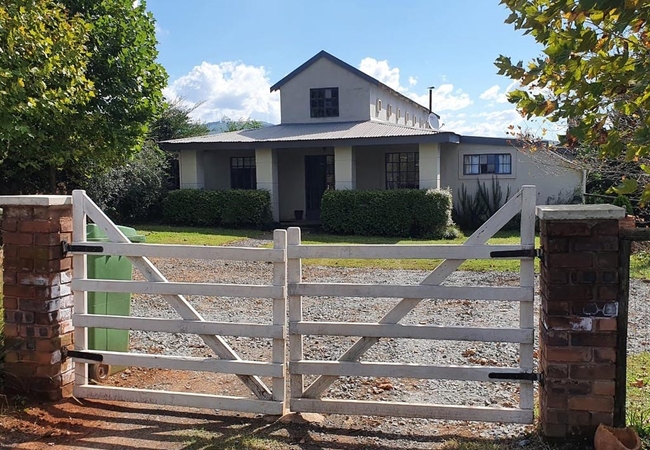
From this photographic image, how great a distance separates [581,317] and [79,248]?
359 centimetres

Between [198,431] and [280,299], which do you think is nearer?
[198,431]

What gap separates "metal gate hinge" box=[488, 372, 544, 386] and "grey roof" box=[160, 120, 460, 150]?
50.5ft

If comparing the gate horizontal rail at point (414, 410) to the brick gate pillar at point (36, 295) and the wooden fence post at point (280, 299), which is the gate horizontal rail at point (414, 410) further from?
the brick gate pillar at point (36, 295)

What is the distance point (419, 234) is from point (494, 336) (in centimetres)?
1468

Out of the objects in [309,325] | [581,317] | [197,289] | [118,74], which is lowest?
[309,325]

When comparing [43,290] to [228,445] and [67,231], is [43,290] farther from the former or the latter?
[228,445]

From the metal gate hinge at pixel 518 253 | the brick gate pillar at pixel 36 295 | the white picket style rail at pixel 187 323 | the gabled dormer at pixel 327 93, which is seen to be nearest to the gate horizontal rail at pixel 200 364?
the white picket style rail at pixel 187 323

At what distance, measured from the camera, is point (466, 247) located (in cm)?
393

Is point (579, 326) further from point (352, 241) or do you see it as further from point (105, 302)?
point (352, 241)

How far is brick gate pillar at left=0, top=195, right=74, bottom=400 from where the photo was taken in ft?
14.4

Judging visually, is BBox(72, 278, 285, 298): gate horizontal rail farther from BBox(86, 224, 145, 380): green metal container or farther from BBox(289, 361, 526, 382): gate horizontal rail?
BBox(289, 361, 526, 382): gate horizontal rail

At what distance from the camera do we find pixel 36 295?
4.43 meters

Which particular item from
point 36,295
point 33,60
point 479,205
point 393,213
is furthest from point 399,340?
point 479,205

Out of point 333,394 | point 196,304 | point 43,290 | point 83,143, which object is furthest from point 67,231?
point 83,143
